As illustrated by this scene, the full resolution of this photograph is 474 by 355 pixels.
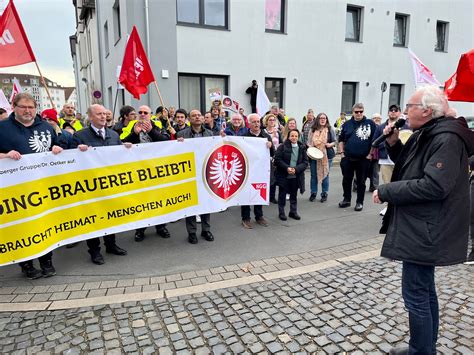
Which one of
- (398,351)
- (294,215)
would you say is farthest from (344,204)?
(398,351)

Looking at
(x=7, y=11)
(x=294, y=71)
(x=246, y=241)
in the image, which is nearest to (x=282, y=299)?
(x=246, y=241)

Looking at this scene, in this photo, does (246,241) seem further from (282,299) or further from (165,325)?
(165,325)

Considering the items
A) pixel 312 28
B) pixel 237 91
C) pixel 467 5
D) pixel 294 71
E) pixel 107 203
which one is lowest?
pixel 107 203

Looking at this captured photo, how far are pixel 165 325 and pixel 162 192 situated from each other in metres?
2.16

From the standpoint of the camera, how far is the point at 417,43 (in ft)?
59.1

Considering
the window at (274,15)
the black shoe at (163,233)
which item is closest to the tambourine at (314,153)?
the black shoe at (163,233)

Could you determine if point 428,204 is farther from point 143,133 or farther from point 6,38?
point 6,38

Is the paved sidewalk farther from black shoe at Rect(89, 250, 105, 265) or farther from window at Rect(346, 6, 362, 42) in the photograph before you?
window at Rect(346, 6, 362, 42)

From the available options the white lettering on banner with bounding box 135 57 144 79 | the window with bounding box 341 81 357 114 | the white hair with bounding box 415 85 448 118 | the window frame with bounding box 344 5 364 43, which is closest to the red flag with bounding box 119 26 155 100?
the white lettering on banner with bounding box 135 57 144 79

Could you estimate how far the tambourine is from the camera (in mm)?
7344

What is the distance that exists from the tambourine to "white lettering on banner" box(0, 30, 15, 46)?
5606mm

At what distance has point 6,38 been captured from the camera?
522cm

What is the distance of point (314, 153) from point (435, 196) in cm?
526

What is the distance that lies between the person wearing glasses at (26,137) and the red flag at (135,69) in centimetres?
241
